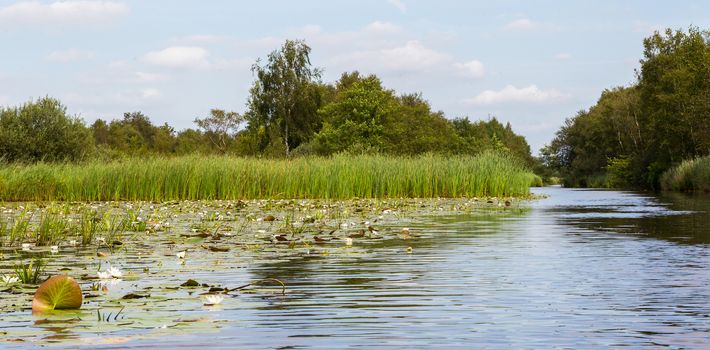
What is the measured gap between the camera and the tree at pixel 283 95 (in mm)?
86250

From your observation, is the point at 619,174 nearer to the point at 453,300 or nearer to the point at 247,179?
the point at 247,179

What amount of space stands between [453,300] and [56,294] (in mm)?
3033

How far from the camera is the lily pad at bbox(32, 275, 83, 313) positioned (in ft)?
20.7

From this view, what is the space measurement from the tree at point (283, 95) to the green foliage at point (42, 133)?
106ft

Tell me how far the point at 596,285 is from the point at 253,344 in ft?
13.6

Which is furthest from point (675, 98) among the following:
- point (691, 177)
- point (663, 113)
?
point (691, 177)

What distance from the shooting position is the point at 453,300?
711cm

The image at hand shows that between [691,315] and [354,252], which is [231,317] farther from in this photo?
[354,252]

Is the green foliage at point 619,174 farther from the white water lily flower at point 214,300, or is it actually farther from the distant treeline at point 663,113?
the white water lily flower at point 214,300

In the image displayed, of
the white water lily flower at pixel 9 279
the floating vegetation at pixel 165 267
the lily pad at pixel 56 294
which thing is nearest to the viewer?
the floating vegetation at pixel 165 267

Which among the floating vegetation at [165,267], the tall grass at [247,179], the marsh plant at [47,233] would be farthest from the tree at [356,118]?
the marsh plant at [47,233]

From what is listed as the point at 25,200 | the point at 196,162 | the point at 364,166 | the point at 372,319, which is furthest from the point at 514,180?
the point at 372,319

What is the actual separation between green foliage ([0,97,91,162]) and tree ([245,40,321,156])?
32346 mm

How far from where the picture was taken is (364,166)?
111 feet
